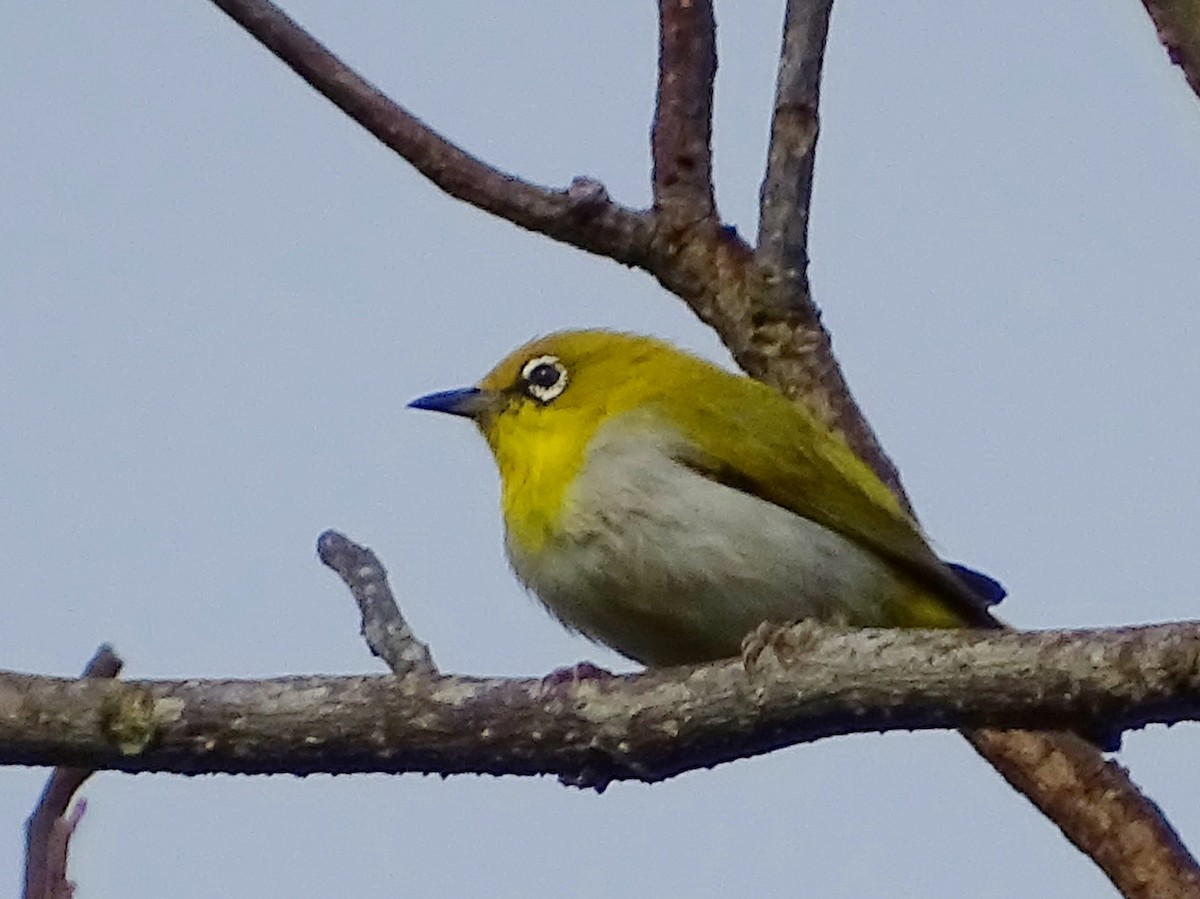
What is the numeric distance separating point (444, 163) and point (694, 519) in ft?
4.85

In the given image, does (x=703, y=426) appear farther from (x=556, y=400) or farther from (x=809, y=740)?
(x=809, y=740)

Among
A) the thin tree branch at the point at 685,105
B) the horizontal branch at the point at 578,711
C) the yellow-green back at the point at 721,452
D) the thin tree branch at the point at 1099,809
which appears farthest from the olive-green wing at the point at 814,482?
the horizontal branch at the point at 578,711

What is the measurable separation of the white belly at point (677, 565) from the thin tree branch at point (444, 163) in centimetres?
81

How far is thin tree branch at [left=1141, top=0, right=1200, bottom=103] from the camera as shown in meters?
2.13

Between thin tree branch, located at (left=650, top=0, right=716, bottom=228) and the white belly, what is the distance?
1.07 m

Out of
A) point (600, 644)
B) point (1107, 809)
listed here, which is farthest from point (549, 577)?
point (1107, 809)

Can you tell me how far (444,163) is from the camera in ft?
16.7

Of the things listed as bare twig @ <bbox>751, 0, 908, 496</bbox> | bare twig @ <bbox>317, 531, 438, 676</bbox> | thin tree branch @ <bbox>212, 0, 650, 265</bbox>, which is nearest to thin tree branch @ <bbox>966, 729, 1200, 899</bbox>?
bare twig @ <bbox>751, 0, 908, 496</bbox>

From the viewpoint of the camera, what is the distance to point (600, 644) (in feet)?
14.5

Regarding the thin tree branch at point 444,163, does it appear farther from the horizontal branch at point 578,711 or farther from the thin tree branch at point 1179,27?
the thin tree branch at point 1179,27

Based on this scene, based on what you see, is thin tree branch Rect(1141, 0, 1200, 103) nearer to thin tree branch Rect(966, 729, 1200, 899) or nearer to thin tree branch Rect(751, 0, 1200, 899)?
thin tree branch Rect(966, 729, 1200, 899)

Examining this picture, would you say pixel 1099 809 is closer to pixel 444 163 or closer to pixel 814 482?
pixel 814 482

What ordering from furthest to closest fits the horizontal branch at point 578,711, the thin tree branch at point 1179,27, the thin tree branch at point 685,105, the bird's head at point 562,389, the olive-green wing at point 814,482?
the thin tree branch at point 685,105 → the bird's head at point 562,389 → the olive-green wing at point 814,482 → the horizontal branch at point 578,711 → the thin tree branch at point 1179,27

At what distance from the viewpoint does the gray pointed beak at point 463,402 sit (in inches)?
199
